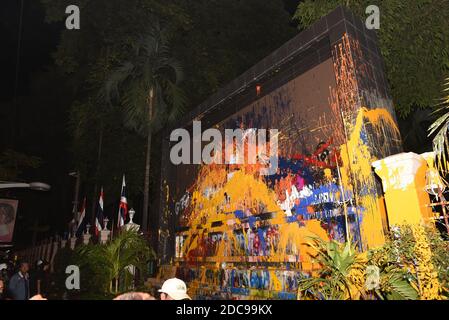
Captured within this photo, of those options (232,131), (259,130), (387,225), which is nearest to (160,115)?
(232,131)

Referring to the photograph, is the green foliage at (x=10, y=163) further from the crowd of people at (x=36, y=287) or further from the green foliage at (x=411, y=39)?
the green foliage at (x=411, y=39)

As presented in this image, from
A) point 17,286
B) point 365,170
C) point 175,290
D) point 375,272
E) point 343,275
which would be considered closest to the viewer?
point 175,290

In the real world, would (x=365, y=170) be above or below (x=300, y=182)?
below

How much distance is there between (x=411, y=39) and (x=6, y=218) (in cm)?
2257

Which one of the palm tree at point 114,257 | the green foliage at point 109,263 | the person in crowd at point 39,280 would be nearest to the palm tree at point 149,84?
the green foliage at point 109,263

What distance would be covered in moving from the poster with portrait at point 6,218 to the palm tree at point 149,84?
11637 millimetres

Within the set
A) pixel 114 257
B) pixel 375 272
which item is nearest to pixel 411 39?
pixel 375 272

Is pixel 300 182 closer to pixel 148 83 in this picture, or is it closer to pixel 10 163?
pixel 148 83

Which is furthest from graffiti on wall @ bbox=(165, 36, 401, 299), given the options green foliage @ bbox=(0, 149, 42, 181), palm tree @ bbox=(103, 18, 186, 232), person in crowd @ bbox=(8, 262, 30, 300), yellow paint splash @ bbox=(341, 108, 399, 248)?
green foliage @ bbox=(0, 149, 42, 181)

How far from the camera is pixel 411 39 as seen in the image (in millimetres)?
10789

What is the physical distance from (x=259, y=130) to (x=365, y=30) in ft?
11.3

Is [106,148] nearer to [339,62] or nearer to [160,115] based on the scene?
[160,115]

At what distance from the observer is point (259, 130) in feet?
30.1

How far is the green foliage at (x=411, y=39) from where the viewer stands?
10.3 m
